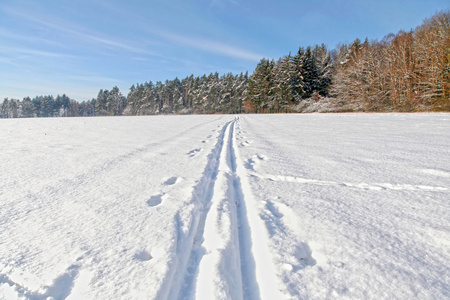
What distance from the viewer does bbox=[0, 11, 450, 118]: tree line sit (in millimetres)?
17922

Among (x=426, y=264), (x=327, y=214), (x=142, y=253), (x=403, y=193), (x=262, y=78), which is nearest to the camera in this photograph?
(x=426, y=264)

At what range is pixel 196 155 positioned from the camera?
3822 millimetres

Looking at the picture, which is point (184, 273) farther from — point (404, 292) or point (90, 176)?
point (90, 176)

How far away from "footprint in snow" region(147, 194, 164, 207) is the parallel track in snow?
0.38m

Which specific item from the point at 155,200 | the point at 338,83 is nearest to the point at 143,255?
the point at 155,200

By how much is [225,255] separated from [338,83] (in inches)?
1233

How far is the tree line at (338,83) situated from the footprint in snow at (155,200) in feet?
73.4

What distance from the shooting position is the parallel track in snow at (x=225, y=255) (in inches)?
38.8

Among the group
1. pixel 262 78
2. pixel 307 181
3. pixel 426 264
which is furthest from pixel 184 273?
pixel 262 78

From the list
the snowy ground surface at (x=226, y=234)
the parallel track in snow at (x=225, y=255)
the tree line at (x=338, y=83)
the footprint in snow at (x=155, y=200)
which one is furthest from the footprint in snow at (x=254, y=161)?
the tree line at (x=338, y=83)

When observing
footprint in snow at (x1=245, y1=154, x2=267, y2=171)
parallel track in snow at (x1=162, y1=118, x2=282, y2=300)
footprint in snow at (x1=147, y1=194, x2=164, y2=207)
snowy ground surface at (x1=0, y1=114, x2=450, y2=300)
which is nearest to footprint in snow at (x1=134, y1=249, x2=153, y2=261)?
snowy ground surface at (x1=0, y1=114, x2=450, y2=300)

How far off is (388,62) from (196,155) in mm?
28537

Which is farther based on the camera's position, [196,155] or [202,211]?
[196,155]

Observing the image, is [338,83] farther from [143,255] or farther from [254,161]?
[143,255]
